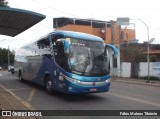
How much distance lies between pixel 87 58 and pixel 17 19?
787 cm

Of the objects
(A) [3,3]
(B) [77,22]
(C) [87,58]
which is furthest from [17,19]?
(B) [77,22]

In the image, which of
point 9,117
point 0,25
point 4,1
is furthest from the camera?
point 4,1

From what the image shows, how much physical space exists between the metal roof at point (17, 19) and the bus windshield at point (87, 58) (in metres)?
5.03

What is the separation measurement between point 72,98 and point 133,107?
11.4ft

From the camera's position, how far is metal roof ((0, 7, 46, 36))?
16.4 meters

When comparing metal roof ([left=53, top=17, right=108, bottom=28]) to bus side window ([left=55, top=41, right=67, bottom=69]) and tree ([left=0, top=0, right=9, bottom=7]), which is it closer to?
tree ([left=0, top=0, right=9, bottom=7])

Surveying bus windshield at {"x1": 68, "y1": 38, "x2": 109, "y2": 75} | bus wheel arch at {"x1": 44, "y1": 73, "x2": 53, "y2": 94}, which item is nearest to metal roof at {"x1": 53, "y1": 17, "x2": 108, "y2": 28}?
bus wheel arch at {"x1": 44, "y1": 73, "x2": 53, "y2": 94}

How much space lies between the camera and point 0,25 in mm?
21422

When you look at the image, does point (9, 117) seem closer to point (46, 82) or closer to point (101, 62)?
point (101, 62)

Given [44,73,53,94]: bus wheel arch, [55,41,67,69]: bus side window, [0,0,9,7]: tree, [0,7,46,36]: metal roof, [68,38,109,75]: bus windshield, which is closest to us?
[68,38,109,75]: bus windshield

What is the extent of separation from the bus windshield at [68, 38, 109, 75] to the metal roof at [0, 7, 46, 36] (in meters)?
5.03

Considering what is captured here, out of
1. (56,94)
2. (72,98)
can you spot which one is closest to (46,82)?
(56,94)

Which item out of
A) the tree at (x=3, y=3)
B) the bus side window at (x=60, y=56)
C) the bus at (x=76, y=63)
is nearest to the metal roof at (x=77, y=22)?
the tree at (x=3, y=3)

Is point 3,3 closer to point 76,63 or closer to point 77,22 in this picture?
point 76,63
